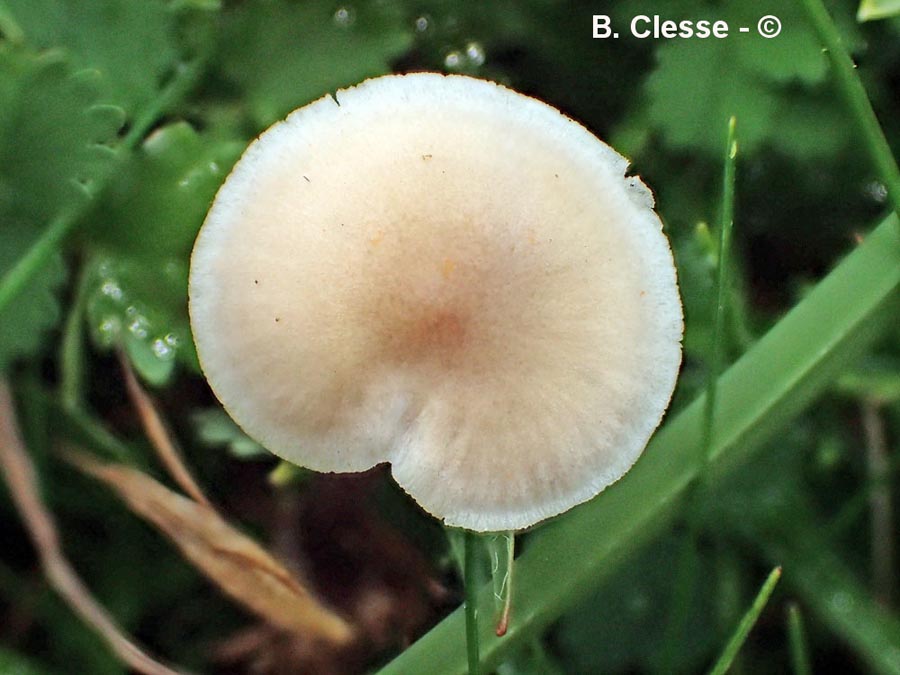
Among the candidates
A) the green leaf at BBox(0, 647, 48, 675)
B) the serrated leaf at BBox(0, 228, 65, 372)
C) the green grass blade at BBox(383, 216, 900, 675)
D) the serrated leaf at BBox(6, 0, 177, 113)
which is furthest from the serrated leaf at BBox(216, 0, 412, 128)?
the green leaf at BBox(0, 647, 48, 675)

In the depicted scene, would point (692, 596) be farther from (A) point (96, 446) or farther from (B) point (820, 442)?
(A) point (96, 446)

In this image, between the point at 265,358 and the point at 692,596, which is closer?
the point at 265,358

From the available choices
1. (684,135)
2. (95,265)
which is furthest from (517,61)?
(95,265)

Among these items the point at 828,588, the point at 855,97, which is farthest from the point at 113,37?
the point at 828,588

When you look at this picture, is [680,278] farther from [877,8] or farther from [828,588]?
[828,588]

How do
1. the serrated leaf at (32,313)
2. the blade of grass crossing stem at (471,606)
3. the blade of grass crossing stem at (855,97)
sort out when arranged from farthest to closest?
the serrated leaf at (32,313) < the blade of grass crossing stem at (855,97) < the blade of grass crossing stem at (471,606)

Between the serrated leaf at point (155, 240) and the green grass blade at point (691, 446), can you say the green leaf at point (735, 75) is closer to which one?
the green grass blade at point (691, 446)

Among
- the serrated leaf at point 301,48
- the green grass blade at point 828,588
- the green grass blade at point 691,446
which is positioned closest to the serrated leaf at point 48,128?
the serrated leaf at point 301,48
